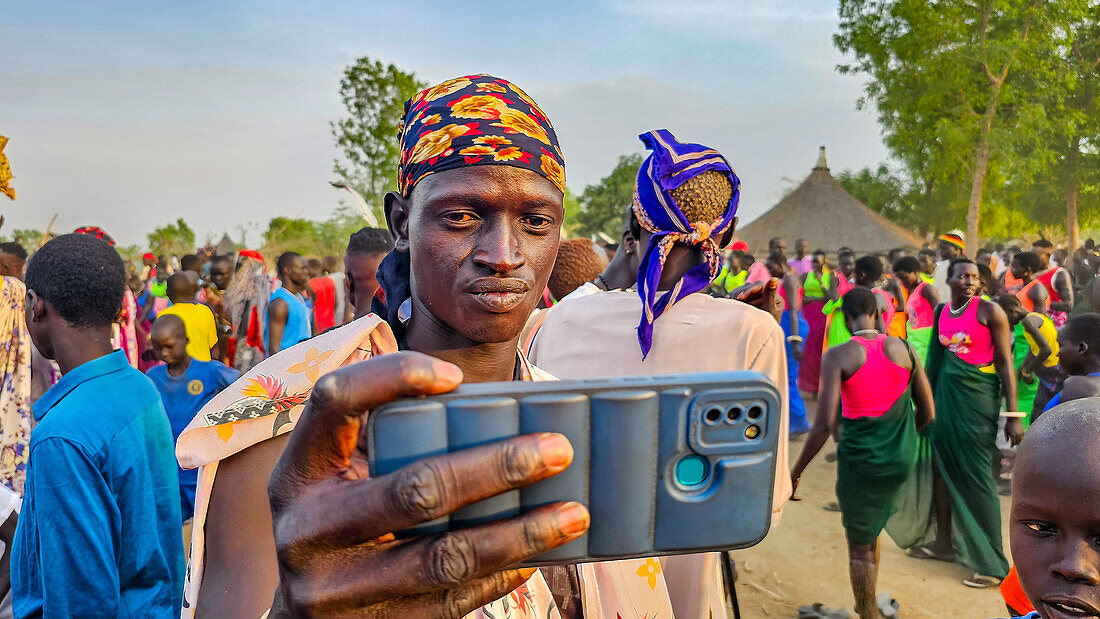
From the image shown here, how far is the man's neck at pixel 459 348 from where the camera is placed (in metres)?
1.32

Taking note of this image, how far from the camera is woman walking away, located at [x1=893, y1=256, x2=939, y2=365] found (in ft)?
23.0

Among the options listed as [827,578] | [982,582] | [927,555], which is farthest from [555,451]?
[927,555]

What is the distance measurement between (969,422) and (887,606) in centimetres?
166

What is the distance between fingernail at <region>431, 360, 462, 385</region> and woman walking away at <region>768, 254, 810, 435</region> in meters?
7.66

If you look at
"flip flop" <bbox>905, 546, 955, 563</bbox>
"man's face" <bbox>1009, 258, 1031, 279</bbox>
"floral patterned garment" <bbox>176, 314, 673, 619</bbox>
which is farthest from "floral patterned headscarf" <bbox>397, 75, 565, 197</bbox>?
"man's face" <bbox>1009, 258, 1031, 279</bbox>

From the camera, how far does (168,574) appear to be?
2.13 metres

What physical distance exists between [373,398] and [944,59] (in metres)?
23.1

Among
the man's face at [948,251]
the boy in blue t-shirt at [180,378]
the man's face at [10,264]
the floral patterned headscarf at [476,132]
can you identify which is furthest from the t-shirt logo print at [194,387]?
the man's face at [948,251]

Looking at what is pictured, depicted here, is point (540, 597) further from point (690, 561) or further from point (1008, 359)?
point (1008, 359)

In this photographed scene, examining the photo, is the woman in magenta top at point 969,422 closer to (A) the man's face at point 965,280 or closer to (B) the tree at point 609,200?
(A) the man's face at point 965,280

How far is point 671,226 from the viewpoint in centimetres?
235

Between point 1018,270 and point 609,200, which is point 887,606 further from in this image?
point 609,200

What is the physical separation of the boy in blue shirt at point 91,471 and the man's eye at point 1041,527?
7.57ft

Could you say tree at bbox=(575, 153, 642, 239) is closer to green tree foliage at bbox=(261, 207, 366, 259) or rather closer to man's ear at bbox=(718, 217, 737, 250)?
green tree foliage at bbox=(261, 207, 366, 259)
